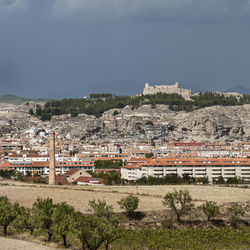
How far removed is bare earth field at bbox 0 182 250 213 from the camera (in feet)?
165

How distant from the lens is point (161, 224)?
44344 millimetres

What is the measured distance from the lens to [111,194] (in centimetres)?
5547

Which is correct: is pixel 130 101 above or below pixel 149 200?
above

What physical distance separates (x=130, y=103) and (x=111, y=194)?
119256 mm

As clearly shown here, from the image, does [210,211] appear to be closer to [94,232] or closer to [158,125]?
[94,232]

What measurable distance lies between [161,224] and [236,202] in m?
10.7

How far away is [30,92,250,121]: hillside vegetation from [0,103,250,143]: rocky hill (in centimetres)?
299

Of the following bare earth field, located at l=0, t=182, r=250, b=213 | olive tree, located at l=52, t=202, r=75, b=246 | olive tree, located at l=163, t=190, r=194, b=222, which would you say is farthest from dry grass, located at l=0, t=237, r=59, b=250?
olive tree, located at l=163, t=190, r=194, b=222

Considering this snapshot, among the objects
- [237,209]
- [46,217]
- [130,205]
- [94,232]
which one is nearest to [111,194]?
[130,205]

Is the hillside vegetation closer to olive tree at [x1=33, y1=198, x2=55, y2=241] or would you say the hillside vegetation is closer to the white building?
the white building

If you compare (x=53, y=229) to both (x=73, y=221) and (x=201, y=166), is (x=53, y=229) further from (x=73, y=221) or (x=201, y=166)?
(x=201, y=166)

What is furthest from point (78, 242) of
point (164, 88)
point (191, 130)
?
point (164, 88)

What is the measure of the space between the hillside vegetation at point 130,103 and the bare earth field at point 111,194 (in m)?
107

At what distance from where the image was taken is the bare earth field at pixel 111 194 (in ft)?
165
